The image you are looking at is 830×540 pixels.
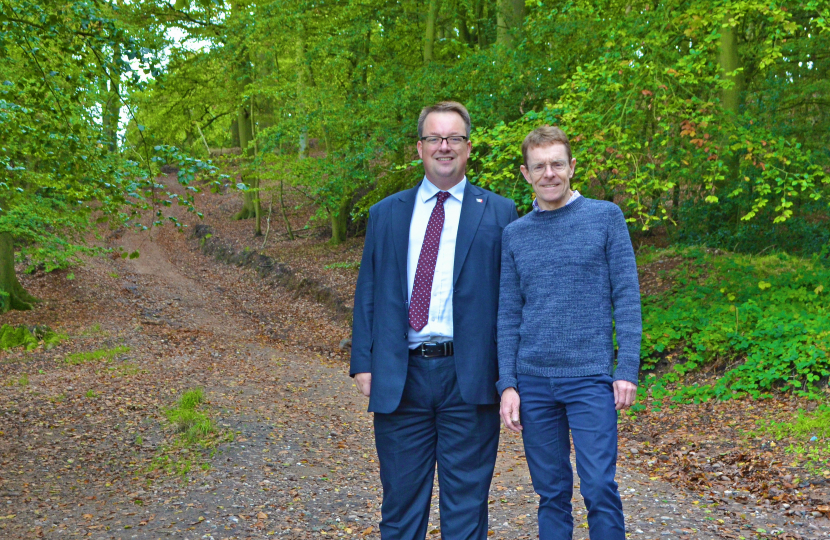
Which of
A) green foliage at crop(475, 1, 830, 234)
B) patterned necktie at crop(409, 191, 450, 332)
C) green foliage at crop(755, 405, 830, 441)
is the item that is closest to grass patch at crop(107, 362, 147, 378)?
green foliage at crop(475, 1, 830, 234)

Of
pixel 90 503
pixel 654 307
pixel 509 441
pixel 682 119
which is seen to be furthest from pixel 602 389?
pixel 654 307

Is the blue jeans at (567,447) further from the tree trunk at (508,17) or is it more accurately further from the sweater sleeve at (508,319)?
the tree trunk at (508,17)

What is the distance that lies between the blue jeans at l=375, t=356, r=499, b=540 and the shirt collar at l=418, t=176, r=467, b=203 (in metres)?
0.70

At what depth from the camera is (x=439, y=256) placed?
117 inches

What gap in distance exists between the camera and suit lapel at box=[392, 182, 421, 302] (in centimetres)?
297

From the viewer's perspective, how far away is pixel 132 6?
55.7ft

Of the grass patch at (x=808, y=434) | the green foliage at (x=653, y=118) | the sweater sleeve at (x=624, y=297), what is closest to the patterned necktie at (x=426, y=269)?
the sweater sleeve at (x=624, y=297)

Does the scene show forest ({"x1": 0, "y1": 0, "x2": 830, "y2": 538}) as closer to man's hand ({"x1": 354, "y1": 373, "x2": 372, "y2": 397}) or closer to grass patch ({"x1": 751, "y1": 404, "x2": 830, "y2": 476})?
grass patch ({"x1": 751, "y1": 404, "x2": 830, "y2": 476})

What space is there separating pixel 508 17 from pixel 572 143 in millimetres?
5856

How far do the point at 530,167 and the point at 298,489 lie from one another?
12.0 ft

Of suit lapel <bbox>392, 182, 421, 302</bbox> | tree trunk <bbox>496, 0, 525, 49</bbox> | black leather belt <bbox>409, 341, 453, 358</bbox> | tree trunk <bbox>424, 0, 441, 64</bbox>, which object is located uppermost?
tree trunk <bbox>424, 0, 441, 64</bbox>

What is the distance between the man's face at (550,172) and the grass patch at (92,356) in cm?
996

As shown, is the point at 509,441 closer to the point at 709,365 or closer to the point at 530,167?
the point at 709,365

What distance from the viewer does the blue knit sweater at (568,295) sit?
9.16 ft
